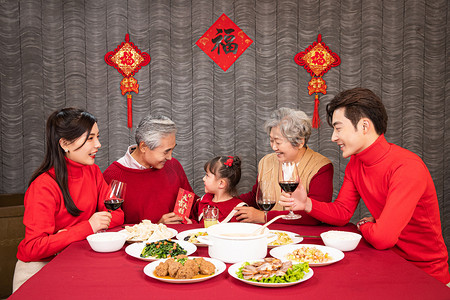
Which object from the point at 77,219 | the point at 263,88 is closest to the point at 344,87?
the point at 263,88

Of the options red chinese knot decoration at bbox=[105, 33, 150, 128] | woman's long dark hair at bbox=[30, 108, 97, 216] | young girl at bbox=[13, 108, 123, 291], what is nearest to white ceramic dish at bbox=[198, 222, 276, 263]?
young girl at bbox=[13, 108, 123, 291]

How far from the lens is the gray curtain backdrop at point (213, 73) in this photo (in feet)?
12.7

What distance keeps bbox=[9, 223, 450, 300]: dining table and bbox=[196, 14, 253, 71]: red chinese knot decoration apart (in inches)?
107

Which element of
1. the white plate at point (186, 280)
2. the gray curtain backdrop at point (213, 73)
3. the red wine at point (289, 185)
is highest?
the gray curtain backdrop at point (213, 73)

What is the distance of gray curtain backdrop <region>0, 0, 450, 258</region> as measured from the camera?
3865mm

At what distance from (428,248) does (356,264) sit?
0.67 m

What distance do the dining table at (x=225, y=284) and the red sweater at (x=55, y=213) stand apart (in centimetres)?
29

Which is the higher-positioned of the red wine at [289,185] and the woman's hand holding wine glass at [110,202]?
the red wine at [289,185]

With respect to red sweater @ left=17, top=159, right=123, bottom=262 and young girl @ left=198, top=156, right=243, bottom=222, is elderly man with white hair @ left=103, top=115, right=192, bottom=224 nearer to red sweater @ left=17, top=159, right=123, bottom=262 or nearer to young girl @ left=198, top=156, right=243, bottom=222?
young girl @ left=198, top=156, right=243, bottom=222

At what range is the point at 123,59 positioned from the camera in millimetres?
3861

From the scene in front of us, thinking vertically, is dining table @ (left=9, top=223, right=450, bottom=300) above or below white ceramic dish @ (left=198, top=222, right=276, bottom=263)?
below

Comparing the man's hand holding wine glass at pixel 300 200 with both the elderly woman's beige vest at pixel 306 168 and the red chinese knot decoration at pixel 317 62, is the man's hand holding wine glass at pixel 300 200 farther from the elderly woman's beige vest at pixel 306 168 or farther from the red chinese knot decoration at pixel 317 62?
the red chinese knot decoration at pixel 317 62

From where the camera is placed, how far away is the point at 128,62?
387cm

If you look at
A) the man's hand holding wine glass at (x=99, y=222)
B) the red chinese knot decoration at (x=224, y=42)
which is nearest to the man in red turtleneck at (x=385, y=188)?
the man's hand holding wine glass at (x=99, y=222)
